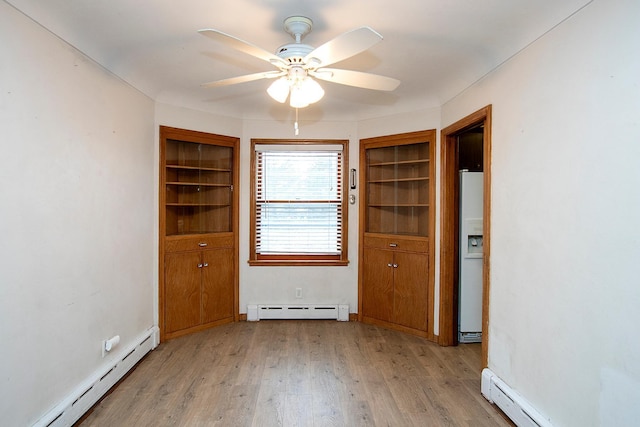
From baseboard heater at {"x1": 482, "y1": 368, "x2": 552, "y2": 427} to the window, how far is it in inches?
78.8

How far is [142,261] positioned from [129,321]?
537 millimetres

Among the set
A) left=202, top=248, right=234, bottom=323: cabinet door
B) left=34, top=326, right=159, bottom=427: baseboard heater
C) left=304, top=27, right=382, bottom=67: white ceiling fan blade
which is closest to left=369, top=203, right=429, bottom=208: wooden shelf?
left=202, top=248, right=234, bottom=323: cabinet door

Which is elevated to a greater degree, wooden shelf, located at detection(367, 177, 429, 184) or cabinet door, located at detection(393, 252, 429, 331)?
wooden shelf, located at detection(367, 177, 429, 184)

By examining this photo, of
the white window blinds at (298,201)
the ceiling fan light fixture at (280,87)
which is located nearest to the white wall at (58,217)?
the ceiling fan light fixture at (280,87)

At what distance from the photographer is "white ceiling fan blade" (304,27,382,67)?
4.91 feet

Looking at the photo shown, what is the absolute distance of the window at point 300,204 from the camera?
13.5ft

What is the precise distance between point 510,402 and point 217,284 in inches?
117

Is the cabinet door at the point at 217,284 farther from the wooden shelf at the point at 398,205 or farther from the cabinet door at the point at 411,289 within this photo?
the cabinet door at the point at 411,289

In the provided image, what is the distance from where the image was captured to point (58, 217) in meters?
2.04

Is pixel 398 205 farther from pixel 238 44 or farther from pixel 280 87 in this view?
pixel 238 44

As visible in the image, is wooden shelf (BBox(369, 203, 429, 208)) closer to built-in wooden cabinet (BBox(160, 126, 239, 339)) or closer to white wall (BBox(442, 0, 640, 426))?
white wall (BBox(442, 0, 640, 426))

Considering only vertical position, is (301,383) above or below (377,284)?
below

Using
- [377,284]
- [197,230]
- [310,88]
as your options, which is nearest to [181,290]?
[197,230]

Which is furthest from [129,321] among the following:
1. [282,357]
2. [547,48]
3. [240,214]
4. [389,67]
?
[547,48]
